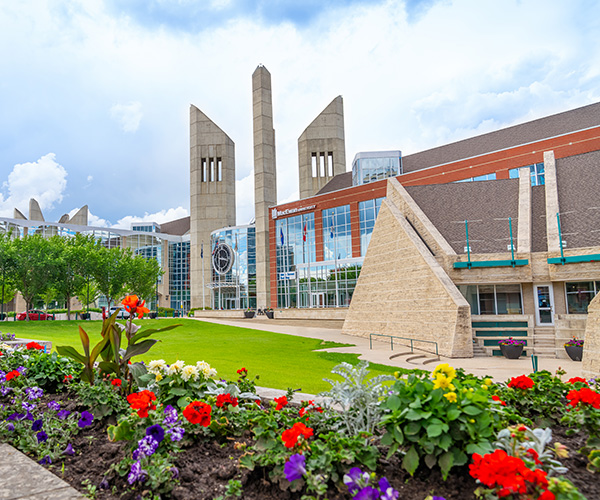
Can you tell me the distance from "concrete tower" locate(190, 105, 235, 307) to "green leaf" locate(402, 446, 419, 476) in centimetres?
7077

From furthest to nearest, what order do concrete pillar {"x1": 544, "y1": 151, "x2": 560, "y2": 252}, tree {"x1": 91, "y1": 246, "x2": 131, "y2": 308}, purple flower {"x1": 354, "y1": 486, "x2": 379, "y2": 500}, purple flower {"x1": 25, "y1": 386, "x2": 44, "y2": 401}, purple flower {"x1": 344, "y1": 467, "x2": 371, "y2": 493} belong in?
tree {"x1": 91, "y1": 246, "x2": 131, "y2": 308}, concrete pillar {"x1": 544, "y1": 151, "x2": 560, "y2": 252}, purple flower {"x1": 25, "y1": 386, "x2": 44, "y2": 401}, purple flower {"x1": 344, "y1": 467, "x2": 371, "y2": 493}, purple flower {"x1": 354, "y1": 486, "x2": 379, "y2": 500}

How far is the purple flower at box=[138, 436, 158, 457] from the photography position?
335 cm

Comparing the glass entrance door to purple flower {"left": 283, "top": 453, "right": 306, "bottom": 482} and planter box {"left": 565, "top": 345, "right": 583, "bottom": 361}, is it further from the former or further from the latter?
purple flower {"left": 283, "top": 453, "right": 306, "bottom": 482}

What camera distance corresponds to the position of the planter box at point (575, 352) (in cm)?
1667

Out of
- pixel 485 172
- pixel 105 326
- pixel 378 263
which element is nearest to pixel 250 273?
pixel 485 172

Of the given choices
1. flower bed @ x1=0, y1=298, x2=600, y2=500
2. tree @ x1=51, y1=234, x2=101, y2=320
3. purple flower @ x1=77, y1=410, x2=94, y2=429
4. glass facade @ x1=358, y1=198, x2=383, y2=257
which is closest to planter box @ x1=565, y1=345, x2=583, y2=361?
flower bed @ x1=0, y1=298, x2=600, y2=500

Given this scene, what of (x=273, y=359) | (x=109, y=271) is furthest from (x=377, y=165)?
(x=273, y=359)

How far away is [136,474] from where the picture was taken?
3182mm

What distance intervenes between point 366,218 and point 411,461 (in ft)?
156

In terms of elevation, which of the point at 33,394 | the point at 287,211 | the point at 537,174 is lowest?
the point at 33,394

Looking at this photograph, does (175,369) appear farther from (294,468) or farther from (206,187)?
(206,187)

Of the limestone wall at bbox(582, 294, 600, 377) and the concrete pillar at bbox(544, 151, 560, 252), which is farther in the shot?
the concrete pillar at bbox(544, 151, 560, 252)

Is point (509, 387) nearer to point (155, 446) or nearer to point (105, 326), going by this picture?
point (155, 446)

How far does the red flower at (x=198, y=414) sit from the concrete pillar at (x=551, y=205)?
804 inches
